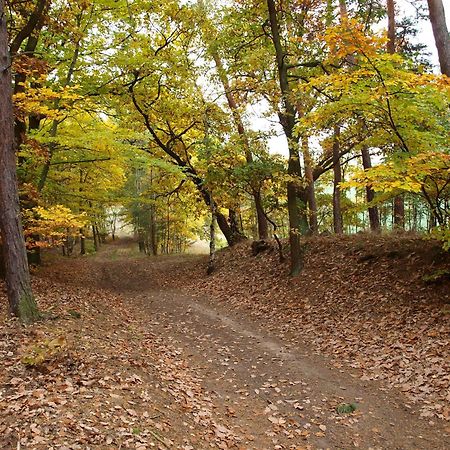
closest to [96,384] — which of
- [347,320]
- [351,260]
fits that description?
[347,320]

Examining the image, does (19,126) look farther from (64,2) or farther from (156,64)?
(156,64)

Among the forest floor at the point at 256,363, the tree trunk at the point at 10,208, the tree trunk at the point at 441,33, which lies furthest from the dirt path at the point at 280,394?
the tree trunk at the point at 441,33

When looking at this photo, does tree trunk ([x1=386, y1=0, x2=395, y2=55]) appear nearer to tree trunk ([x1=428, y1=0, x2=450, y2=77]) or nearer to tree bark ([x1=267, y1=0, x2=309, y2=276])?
tree bark ([x1=267, y1=0, x2=309, y2=276])

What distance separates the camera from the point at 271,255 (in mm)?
16188

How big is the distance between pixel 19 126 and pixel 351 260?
11669mm

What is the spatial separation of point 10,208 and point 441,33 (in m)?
10.5

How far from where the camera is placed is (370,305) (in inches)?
393

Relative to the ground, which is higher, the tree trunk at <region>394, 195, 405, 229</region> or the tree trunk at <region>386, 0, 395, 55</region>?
the tree trunk at <region>386, 0, 395, 55</region>

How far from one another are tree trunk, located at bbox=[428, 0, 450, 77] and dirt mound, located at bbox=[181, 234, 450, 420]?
14.8 feet

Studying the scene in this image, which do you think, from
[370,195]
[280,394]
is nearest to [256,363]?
[280,394]

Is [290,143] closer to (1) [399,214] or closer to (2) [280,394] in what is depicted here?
(1) [399,214]

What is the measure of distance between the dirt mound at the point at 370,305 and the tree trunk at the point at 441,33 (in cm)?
451

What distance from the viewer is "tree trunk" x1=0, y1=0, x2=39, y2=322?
7863 millimetres

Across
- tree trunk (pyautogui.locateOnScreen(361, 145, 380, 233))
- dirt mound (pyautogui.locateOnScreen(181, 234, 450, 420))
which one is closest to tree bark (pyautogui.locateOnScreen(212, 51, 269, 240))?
dirt mound (pyautogui.locateOnScreen(181, 234, 450, 420))
